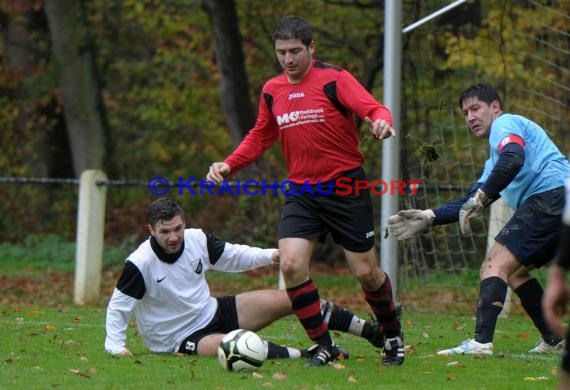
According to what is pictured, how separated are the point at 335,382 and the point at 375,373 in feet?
1.66

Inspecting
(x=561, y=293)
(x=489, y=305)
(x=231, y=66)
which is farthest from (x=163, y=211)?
(x=231, y=66)

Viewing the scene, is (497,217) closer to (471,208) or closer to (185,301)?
(471,208)

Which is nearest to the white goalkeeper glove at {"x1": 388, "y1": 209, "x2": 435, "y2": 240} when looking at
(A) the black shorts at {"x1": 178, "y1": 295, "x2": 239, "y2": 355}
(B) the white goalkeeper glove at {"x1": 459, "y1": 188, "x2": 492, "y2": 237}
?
(B) the white goalkeeper glove at {"x1": 459, "y1": 188, "x2": 492, "y2": 237}

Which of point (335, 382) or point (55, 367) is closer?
point (335, 382)

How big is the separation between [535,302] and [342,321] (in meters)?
1.44

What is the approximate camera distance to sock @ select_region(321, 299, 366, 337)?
7512mm

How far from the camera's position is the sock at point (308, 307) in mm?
6957

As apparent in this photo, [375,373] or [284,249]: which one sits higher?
[284,249]

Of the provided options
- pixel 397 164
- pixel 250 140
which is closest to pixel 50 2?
pixel 397 164

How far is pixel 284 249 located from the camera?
22.8 feet

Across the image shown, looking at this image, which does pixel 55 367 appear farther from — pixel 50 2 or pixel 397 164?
pixel 50 2

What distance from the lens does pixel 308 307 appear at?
6.96 meters

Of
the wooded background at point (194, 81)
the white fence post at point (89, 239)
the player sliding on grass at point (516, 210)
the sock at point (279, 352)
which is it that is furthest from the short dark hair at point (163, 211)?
the white fence post at point (89, 239)

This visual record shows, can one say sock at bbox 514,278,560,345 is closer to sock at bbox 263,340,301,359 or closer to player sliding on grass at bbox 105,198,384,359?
player sliding on grass at bbox 105,198,384,359
